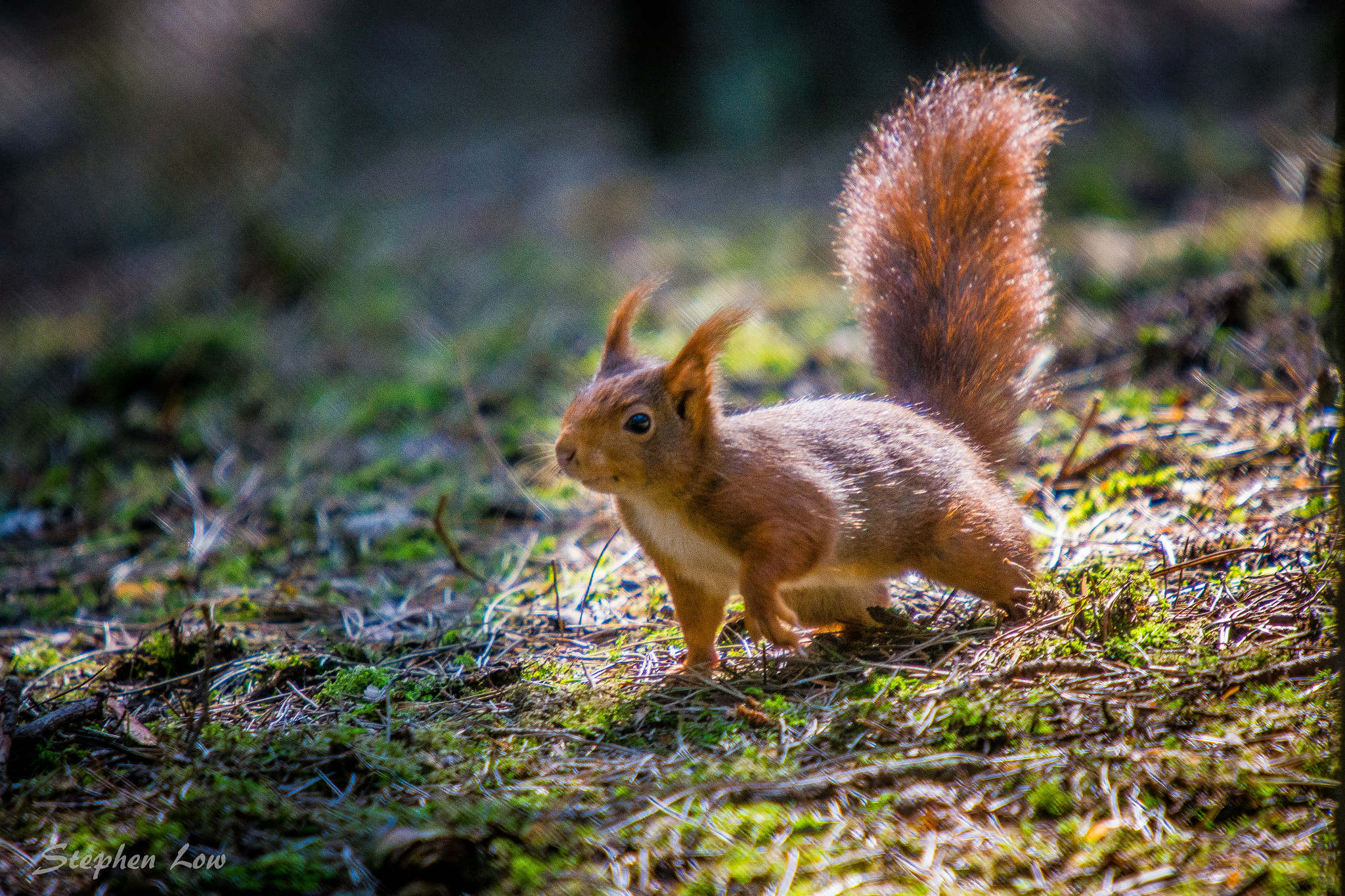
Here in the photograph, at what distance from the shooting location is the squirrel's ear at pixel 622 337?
102 inches

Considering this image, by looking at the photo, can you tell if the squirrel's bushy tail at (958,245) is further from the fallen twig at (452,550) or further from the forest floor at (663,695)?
the fallen twig at (452,550)

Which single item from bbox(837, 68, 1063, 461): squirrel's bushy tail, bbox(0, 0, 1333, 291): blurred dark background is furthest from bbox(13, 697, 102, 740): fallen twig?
bbox(0, 0, 1333, 291): blurred dark background

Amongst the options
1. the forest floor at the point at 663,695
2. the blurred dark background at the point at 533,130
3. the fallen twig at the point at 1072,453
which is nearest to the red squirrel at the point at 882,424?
the forest floor at the point at 663,695

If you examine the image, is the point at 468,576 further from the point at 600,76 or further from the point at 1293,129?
the point at 600,76

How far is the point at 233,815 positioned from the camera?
178cm

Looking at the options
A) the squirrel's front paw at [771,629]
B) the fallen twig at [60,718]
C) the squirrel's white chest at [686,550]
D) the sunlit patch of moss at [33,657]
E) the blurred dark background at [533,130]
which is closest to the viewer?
the fallen twig at [60,718]

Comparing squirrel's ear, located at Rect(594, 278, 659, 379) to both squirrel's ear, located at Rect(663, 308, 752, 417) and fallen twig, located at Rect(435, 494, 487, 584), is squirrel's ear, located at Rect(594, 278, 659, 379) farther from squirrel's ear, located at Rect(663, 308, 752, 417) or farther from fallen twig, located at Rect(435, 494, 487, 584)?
fallen twig, located at Rect(435, 494, 487, 584)

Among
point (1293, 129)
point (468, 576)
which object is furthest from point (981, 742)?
point (1293, 129)

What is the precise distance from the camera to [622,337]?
105 inches

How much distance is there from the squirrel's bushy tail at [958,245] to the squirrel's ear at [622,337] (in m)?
0.68

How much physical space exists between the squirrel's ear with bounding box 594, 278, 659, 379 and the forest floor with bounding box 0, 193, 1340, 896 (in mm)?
710

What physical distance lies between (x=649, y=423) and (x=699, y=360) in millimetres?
205

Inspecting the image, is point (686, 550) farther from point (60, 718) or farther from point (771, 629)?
point (60, 718)

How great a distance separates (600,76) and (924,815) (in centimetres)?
1059
